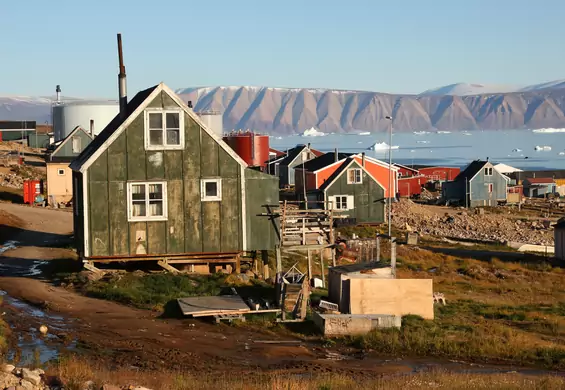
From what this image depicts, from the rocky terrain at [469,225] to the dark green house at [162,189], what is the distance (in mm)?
39416

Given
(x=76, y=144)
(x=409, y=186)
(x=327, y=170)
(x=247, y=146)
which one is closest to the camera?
(x=76, y=144)

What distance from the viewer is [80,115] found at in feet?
336

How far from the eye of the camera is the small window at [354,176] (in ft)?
213

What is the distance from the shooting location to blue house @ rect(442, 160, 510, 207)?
88.8 metres

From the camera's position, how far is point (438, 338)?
23375 millimetres

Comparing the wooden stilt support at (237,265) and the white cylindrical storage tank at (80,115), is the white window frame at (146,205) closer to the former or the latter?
the wooden stilt support at (237,265)

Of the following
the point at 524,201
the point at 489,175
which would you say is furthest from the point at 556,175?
the point at 489,175

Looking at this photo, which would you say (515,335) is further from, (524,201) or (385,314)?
(524,201)

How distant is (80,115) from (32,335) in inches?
3271

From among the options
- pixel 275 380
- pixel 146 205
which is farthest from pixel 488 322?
pixel 146 205

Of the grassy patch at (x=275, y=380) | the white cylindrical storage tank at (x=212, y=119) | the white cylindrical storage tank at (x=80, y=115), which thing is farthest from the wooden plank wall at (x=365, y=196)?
the grassy patch at (x=275, y=380)

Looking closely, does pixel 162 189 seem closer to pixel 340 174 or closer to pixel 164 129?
pixel 164 129

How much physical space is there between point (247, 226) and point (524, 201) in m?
72.0

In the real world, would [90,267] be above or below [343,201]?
below
